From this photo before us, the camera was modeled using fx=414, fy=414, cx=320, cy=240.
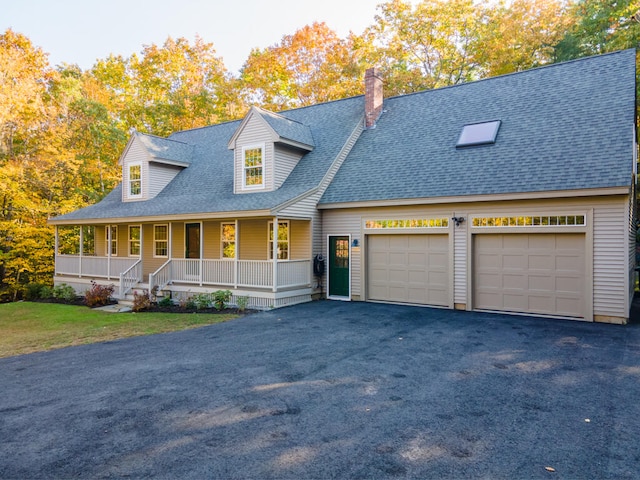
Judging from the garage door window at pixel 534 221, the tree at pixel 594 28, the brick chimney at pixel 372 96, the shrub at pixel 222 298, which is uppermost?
the tree at pixel 594 28

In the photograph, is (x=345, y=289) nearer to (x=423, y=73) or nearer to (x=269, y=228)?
(x=269, y=228)

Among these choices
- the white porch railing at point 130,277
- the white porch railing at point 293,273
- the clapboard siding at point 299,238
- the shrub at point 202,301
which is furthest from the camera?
the white porch railing at point 130,277

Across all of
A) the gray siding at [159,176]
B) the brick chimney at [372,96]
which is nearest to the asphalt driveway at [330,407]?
the brick chimney at [372,96]

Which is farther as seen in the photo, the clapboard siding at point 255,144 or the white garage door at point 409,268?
the clapboard siding at point 255,144

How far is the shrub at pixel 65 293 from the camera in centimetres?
1634

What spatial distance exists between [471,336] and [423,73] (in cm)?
2118

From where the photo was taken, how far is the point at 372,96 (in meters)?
15.7

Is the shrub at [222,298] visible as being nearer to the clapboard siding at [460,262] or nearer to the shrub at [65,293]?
the clapboard siding at [460,262]

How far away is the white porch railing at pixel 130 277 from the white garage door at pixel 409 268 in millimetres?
8442

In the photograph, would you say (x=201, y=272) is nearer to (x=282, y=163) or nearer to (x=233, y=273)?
(x=233, y=273)

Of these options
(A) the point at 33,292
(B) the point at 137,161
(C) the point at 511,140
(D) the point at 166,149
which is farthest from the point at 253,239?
(A) the point at 33,292

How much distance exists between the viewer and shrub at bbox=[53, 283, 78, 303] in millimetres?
16344

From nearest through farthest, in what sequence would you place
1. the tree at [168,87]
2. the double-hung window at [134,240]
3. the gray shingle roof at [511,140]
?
the gray shingle roof at [511,140] → the double-hung window at [134,240] → the tree at [168,87]

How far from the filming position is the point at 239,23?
2633 cm
